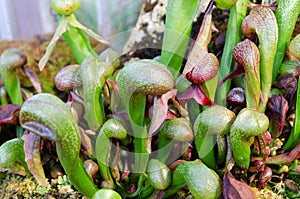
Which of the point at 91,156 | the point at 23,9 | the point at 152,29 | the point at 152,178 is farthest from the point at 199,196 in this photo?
the point at 23,9

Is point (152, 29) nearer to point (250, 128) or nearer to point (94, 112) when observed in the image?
point (94, 112)

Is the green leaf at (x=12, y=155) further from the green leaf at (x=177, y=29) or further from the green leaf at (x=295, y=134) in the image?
the green leaf at (x=295, y=134)

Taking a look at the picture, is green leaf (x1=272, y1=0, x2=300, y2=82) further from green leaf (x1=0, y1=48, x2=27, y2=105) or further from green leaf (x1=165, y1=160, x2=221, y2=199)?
green leaf (x1=0, y1=48, x2=27, y2=105)

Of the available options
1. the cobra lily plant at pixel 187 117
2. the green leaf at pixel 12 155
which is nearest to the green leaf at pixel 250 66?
the cobra lily plant at pixel 187 117

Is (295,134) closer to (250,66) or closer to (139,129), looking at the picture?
(250,66)

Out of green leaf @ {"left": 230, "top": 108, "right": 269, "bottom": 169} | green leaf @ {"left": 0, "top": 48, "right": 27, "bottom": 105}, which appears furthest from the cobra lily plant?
green leaf @ {"left": 0, "top": 48, "right": 27, "bottom": 105}

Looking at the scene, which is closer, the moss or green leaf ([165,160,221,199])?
green leaf ([165,160,221,199])

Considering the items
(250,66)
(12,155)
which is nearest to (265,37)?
(250,66)

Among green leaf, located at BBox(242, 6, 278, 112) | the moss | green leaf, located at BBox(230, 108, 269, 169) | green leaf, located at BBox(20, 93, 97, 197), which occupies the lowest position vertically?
the moss
